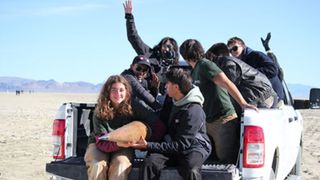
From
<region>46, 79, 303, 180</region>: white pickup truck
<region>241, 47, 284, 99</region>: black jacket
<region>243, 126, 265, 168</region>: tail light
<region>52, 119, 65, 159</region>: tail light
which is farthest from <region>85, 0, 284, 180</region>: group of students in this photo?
<region>241, 47, 284, 99</region>: black jacket

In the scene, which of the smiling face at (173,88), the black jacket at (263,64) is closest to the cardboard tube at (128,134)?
the smiling face at (173,88)

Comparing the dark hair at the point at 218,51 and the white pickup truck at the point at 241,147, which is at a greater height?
the dark hair at the point at 218,51

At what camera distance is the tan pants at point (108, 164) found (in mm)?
4840

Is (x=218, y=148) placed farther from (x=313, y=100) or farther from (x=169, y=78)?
(x=313, y=100)

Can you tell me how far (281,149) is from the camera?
18.4 ft

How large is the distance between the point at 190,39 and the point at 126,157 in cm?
128

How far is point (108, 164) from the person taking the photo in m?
4.97

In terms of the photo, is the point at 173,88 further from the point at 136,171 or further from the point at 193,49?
the point at 136,171

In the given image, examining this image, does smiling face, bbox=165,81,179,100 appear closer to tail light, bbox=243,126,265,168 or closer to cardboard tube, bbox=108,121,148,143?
cardboard tube, bbox=108,121,148,143

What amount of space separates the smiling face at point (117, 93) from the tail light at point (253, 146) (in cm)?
114

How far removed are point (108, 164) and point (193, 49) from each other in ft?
4.34

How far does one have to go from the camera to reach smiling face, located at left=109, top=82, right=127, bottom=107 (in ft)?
17.1

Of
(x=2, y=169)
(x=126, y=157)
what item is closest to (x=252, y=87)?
(x=126, y=157)

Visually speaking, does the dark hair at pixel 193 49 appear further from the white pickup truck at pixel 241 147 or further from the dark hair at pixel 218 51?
the white pickup truck at pixel 241 147
